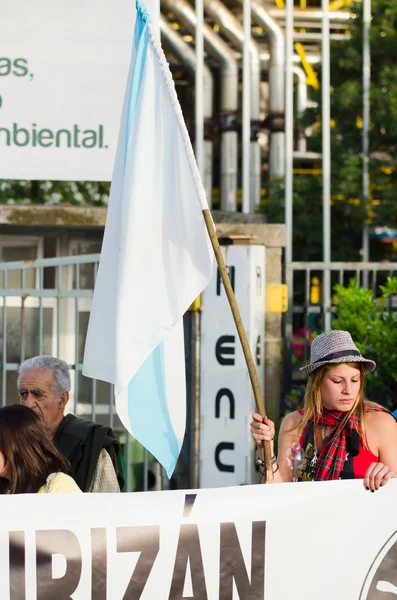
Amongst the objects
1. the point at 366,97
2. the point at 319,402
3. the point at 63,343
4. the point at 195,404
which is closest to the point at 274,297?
the point at 195,404

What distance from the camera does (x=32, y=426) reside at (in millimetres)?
3723

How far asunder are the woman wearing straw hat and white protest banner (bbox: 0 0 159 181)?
182cm

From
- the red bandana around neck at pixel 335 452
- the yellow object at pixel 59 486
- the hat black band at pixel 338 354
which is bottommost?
the yellow object at pixel 59 486

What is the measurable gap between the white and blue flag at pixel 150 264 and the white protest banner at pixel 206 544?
31cm

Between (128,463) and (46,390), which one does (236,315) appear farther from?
(128,463)

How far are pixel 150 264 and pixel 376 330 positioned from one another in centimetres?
401

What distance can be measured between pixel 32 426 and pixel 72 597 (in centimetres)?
62

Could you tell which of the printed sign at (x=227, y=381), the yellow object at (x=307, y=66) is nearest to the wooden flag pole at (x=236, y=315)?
the printed sign at (x=227, y=381)

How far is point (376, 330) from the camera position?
745 cm

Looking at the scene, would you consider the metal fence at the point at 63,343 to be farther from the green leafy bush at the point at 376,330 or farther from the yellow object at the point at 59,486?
the yellow object at the point at 59,486

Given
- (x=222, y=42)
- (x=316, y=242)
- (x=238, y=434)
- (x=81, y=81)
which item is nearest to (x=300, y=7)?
(x=222, y=42)

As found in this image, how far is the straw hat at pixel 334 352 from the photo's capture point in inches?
156

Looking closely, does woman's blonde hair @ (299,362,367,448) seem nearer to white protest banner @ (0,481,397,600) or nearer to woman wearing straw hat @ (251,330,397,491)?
woman wearing straw hat @ (251,330,397,491)

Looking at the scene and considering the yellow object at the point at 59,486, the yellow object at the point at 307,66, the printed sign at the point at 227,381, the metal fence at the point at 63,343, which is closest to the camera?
the yellow object at the point at 59,486
